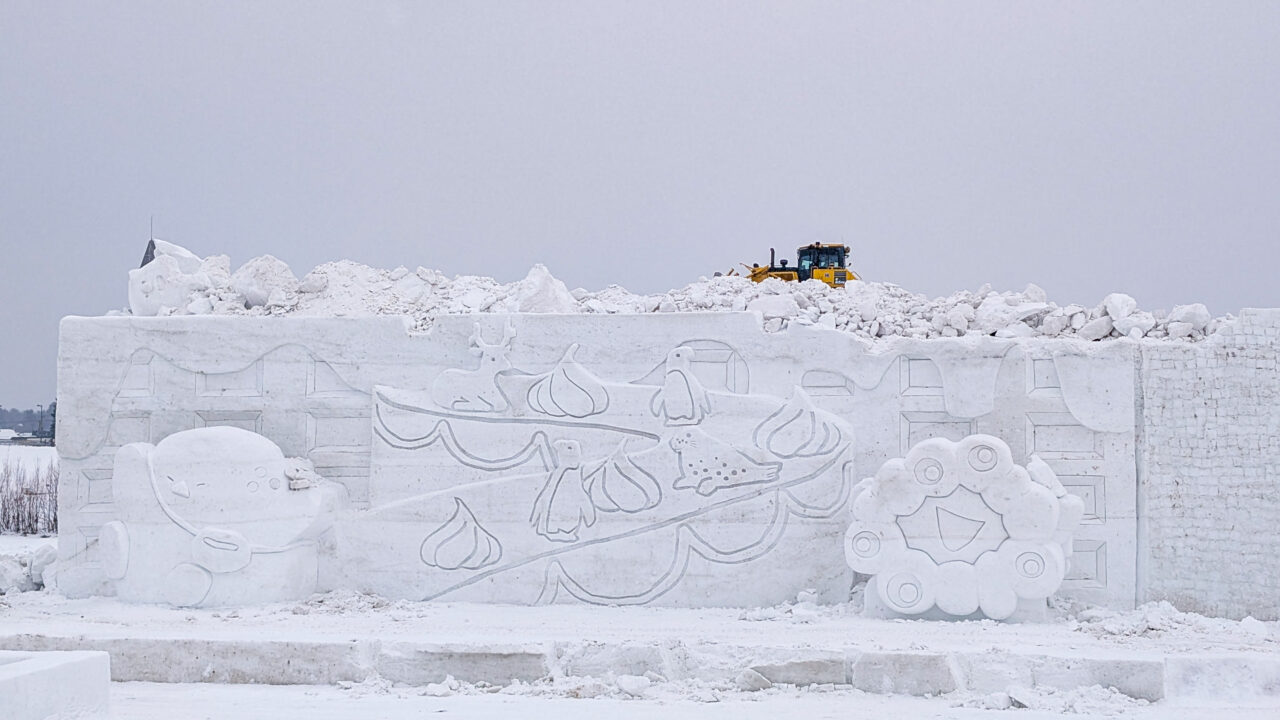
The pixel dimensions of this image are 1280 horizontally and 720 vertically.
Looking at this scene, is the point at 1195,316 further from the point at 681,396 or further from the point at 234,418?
the point at 234,418

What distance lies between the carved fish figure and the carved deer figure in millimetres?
1482

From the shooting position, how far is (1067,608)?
7.49 metres

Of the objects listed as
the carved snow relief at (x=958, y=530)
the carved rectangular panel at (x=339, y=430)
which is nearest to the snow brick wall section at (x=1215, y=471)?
the carved snow relief at (x=958, y=530)

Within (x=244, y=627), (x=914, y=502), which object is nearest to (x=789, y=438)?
(x=914, y=502)

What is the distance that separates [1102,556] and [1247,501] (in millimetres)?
1080

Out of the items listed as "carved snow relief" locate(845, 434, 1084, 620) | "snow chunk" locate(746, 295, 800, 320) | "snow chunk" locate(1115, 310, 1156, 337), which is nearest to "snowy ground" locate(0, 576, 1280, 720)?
"carved snow relief" locate(845, 434, 1084, 620)

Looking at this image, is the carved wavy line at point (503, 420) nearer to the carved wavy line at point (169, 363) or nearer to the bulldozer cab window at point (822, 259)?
the carved wavy line at point (169, 363)

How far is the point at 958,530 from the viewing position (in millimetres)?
7215

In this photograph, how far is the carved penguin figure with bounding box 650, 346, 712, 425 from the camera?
794 centimetres

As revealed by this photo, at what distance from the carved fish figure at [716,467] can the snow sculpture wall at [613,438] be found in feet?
0.05

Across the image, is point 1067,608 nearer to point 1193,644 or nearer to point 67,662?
point 1193,644

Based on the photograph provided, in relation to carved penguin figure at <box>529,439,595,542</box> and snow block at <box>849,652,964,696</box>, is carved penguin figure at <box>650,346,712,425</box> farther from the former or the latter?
snow block at <box>849,652,964,696</box>

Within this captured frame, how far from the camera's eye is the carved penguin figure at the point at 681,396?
26.0 ft

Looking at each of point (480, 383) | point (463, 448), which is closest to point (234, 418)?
point (463, 448)
